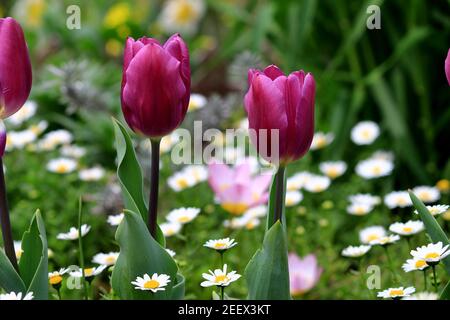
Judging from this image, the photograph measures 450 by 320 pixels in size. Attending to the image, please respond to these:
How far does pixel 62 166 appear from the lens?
2334mm

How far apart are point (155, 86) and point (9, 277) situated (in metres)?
0.29

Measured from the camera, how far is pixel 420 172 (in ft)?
8.66

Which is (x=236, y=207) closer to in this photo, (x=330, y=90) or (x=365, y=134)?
(x=365, y=134)

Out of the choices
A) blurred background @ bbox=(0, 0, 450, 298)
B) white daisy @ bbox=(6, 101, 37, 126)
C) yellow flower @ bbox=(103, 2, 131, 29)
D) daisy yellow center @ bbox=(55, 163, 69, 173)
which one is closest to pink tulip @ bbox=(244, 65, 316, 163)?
blurred background @ bbox=(0, 0, 450, 298)

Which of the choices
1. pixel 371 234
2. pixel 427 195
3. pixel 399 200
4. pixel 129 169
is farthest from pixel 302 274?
pixel 129 169

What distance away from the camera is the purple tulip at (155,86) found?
1.04m

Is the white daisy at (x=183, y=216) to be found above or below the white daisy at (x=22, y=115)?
below

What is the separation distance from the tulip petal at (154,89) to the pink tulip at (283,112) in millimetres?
91

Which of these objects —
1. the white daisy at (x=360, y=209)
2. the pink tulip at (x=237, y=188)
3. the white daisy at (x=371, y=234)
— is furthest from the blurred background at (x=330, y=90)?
the white daisy at (x=371, y=234)

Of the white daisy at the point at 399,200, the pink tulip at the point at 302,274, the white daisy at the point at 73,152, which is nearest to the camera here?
the pink tulip at the point at 302,274

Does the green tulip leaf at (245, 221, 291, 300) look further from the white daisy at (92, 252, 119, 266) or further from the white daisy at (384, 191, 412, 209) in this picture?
the white daisy at (384, 191, 412, 209)

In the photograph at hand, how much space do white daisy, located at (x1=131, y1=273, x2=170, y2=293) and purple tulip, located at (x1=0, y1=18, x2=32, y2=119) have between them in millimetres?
260

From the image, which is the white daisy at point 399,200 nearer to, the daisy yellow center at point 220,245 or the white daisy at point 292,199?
the white daisy at point 292,199

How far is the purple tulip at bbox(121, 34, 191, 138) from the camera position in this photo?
1045 millimetres
